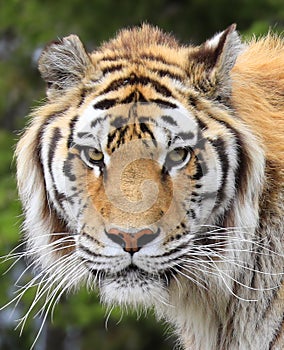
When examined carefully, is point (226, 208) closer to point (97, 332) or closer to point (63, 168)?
point (63, 168)

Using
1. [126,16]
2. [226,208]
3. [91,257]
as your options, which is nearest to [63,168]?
[91,257]

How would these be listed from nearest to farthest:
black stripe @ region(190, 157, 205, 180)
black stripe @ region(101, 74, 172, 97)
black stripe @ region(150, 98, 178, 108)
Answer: black stripe @ region(190, 157, 205, 180) < black stripe @ region(150, 98, 178, 108) < black stripe @ region(101, 74, 172, 97)

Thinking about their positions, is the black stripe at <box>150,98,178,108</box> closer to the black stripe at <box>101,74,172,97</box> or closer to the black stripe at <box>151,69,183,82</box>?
the black stripe at <box>101,74,172,97</box>

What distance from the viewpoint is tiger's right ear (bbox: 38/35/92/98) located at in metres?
5.60

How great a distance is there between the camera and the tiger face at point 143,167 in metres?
5.27

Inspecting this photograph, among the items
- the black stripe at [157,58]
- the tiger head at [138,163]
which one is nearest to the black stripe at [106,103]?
the tiger head at [138,163]

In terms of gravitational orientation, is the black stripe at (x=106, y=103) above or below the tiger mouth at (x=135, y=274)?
above

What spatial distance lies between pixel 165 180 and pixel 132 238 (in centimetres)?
40

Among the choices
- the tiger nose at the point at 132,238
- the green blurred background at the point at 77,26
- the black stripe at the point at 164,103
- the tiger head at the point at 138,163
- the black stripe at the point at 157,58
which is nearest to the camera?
the tiger nose at the point at 132,238

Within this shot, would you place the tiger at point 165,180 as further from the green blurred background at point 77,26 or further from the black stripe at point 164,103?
the green blurred background at point 77,26

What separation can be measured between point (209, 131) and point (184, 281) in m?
0.91

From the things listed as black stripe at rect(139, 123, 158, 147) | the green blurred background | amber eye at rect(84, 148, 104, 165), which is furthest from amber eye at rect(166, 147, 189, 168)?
the green blurred background

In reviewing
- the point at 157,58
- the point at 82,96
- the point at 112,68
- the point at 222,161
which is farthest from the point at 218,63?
the point at 82,96

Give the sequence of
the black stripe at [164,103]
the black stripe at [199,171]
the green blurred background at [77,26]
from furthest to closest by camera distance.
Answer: the green blurred background at [77,26]
the black stripe at [164,103]
the black stripe at [199,171]
